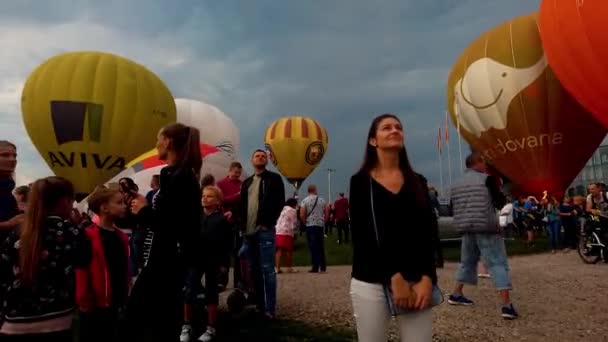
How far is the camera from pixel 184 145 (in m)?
2.95

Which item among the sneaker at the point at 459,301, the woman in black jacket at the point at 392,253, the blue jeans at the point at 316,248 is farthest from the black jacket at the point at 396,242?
the blue jeans at the point at 316,248

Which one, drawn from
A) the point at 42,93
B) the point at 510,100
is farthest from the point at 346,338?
the point at 510,100

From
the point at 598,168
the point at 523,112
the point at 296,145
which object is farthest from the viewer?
the point at 598,168

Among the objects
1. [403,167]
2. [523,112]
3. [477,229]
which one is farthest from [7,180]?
[523,112]

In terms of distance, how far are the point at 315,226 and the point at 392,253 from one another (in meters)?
7.74

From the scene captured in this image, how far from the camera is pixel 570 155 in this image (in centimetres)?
1806

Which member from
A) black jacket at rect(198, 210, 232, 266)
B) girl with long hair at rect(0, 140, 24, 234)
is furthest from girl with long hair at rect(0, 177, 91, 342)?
black jacket at rect(198, 210, 232, 266)

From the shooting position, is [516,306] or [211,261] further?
[516,306]

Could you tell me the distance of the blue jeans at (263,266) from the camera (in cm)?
512

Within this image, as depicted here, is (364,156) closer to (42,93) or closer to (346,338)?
(346,338)

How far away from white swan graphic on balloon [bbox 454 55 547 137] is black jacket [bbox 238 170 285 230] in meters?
14.8

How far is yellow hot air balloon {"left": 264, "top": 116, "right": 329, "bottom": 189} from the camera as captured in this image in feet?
92.3

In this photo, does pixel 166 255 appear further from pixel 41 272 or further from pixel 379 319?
pixel 379 319

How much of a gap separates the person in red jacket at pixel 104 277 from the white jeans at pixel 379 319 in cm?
157
